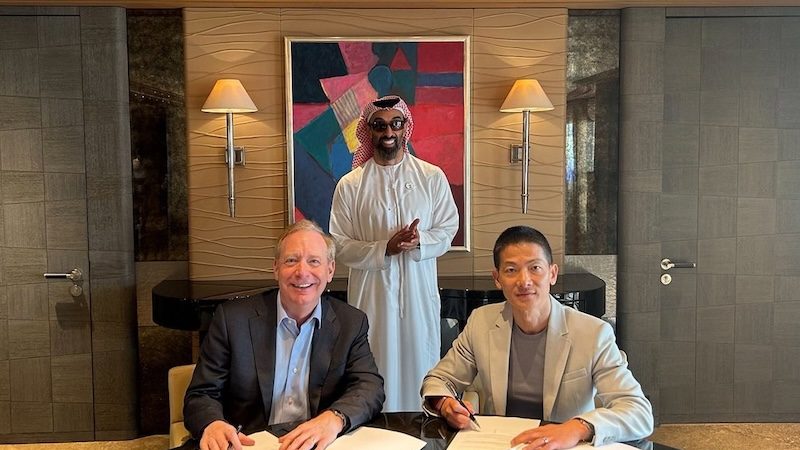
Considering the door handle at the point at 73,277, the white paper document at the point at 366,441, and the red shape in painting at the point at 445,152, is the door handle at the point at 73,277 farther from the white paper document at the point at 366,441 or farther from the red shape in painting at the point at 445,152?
the white paper document at the point at 366,441

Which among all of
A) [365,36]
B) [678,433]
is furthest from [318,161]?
[678,433]

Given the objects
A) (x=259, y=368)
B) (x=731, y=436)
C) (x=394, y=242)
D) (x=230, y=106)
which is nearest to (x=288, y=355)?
(x=259, y=368)

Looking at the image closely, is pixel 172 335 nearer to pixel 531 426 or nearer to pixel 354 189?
pixel 354 189

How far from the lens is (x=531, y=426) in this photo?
89.4 inches

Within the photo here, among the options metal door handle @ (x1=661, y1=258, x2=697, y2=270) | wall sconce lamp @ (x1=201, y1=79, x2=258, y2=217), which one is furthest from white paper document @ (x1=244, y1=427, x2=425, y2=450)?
metal door handle @ (x1=661, y1=258, x2=697, y2=270)

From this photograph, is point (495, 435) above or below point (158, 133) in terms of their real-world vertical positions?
below

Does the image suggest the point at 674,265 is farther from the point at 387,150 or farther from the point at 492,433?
the point at 492,433

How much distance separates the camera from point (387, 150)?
151 inches

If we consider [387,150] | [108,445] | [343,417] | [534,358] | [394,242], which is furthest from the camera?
[108,445]

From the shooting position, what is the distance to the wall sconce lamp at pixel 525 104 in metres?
4.41

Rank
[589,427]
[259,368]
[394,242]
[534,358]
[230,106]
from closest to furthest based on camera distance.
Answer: [589,427] → [259,368] → [534,358] → [394,242] → [230,106]

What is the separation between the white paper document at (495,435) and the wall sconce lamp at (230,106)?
254 cm

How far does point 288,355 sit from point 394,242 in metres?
1.28

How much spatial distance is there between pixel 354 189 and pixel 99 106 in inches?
64.5
